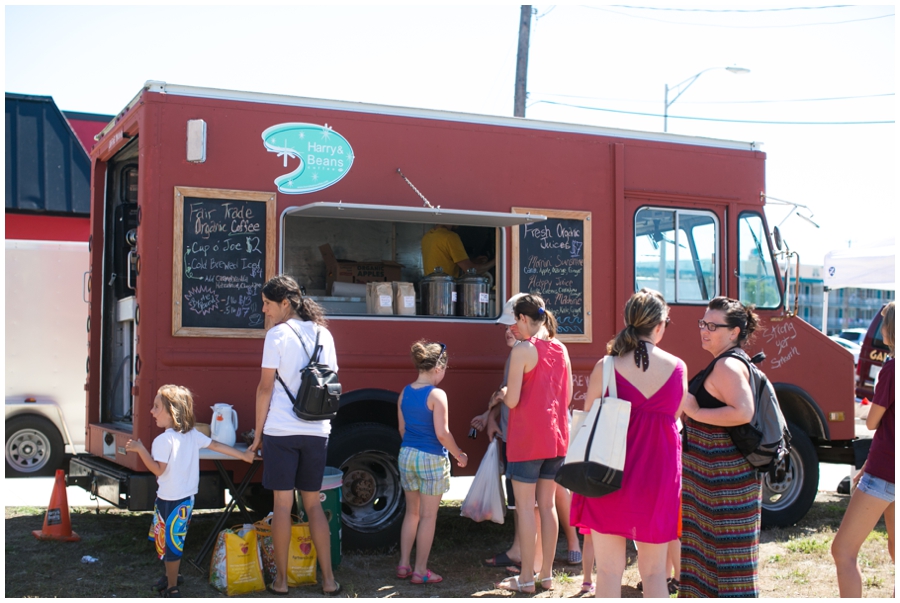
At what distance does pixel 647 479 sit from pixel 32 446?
7576 mm

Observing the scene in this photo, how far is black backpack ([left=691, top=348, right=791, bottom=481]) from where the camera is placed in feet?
13.1

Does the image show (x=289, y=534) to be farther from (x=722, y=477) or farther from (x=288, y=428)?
(x=722, y=477)

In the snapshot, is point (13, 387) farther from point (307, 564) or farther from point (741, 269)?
point (741, 269)

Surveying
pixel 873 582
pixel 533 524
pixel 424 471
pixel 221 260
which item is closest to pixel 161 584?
pixel 424 471

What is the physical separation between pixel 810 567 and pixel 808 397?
1720 millimetres

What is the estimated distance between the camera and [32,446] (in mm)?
9086

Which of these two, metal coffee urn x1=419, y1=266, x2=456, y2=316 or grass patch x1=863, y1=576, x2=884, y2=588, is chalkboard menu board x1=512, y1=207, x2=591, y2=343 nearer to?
metal coffee urn x1=419, y1=266, x2=456, y2=316

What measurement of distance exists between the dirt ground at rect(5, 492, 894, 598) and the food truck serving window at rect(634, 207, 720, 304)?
78.5 inches

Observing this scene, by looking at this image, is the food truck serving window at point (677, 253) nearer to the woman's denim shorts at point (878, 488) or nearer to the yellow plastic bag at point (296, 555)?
the woman's denim shorts at point (878, 488)

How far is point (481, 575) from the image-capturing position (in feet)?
18.1

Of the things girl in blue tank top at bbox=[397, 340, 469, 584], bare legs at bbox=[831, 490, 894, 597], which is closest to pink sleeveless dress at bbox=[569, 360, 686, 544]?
bare legs at bbox=[831, 490, 894, 597]

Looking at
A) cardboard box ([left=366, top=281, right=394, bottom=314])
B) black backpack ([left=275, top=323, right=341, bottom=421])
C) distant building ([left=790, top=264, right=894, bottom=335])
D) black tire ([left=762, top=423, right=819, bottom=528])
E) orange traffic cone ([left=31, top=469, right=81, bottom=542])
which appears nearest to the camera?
black backpack ([left=275, top=323, right=341, bottom=421])

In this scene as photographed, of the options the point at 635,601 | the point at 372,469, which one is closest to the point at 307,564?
the point at 372,469

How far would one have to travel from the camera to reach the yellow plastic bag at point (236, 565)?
4934mm
